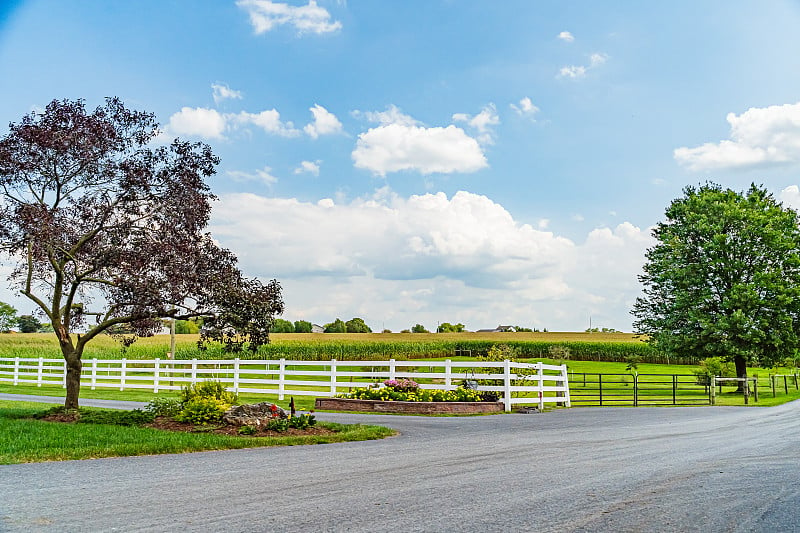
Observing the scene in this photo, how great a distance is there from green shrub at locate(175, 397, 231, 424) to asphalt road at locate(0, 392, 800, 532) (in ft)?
8.96

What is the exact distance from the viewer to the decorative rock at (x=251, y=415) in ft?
41.9

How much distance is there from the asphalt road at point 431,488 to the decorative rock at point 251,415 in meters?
1.99

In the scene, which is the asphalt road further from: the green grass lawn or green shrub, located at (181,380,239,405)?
green shrub, located at (181,380,239,405)

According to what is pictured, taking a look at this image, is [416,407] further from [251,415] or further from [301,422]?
[251,415]

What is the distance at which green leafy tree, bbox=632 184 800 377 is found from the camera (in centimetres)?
3341

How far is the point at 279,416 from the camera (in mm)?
13375

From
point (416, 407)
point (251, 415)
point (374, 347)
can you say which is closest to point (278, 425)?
point (251, 415)

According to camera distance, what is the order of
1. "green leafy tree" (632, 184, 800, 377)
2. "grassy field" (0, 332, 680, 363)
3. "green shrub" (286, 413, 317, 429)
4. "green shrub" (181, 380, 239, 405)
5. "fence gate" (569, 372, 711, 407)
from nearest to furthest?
"green shrub" (286, 413, 317, 429) → "green shrub" (181, 380, 239, 405) → "fence gate" (569, 372, 711, 407) → "green leafy tree" (632, 184, 800, 377) → "grassy field" (0, 332, 680, 363)

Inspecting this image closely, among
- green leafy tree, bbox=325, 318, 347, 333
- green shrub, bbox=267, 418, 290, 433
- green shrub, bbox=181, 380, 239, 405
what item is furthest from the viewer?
green leafy tree, bbox=325, 318, 347, 333

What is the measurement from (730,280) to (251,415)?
95.7 feet

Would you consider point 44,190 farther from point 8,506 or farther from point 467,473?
point 467,473

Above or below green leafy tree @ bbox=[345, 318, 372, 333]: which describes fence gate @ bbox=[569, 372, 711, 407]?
below

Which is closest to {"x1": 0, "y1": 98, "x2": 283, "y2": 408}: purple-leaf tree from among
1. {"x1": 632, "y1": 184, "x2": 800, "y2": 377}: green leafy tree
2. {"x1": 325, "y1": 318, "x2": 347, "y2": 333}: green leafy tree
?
{"x1": 632, "y1": 184, "x2": 800, "y2": 377}: green leafy tree

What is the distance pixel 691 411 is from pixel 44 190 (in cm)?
1795
